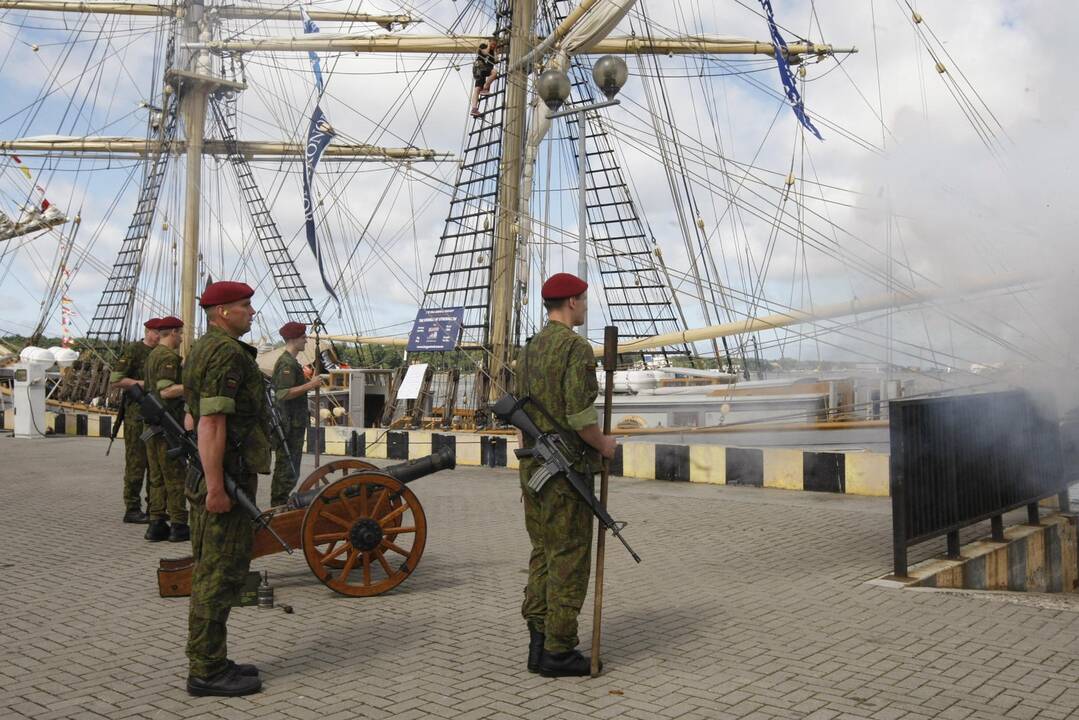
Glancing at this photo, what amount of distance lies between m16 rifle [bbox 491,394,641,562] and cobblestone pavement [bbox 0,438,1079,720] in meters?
0.83

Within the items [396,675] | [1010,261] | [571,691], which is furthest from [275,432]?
[1010,261]

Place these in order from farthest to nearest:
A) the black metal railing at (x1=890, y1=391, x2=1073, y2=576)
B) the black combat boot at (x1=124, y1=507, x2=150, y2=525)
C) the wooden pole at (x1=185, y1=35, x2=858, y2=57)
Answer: the wooden pole at (x1=185, y1=35, x2=858, y2=57) < the black combat boot at (x1=124, y1=507, x2=150, y2=525) < the black metal railing at (x1=890, y1=391, x2=1073, y2=576)

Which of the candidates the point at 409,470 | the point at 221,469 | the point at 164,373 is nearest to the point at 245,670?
the point at 221,469

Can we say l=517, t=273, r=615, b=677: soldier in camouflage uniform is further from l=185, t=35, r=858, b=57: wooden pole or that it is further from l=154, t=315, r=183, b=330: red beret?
l=185, t=35, r=858, b=57: wooden pole

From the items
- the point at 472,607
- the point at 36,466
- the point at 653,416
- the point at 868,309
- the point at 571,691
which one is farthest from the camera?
the point at 653,416

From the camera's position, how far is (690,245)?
2031cm

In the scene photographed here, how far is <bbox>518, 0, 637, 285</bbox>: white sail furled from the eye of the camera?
18.0 meters

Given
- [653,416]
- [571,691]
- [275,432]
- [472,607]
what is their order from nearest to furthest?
[571,691] → [472,607] → [275,432] → [653,416]

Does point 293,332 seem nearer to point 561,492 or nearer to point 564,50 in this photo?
point 561,492

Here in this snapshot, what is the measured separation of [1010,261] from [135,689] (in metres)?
6.68

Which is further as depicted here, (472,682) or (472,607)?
(472,607)

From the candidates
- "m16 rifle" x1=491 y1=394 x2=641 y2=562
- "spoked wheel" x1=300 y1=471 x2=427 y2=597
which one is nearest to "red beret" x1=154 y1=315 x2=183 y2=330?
"spoked wheel" x1=300 y1=471 x2=427 y2=597

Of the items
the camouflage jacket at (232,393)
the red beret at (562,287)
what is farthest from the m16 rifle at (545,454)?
the camouflage jacket at (232,393)

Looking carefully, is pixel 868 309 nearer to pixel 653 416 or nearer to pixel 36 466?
pixel 653 416
